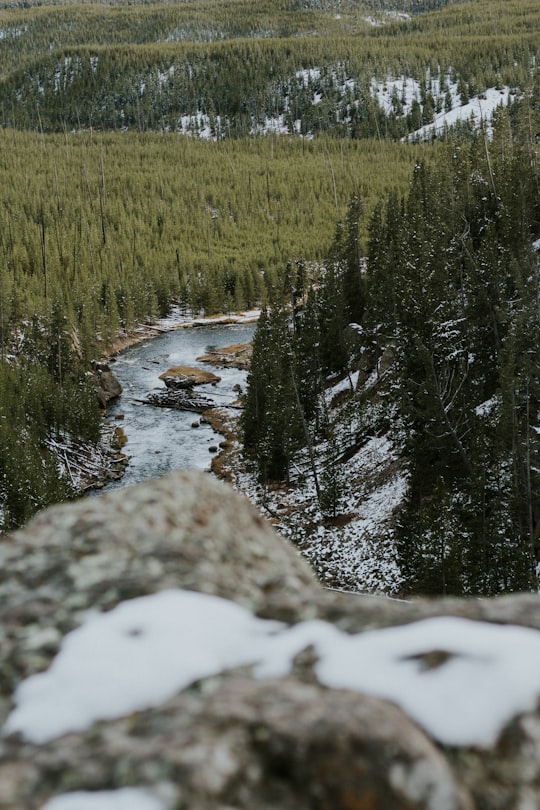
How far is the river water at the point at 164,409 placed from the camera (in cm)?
4697

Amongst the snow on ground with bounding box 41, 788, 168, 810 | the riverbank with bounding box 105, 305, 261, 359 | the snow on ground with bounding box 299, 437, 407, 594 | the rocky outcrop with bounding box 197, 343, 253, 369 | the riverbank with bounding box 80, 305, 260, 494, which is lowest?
the riverbank with bounding box 105, 305, 261, 359

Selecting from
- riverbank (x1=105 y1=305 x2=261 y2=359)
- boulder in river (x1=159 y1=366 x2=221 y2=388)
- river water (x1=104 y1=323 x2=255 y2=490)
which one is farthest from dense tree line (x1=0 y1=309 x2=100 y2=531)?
riverbank (x1=105 y1=305 x2=261 y2=359)

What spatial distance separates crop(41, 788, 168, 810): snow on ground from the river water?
135 feet

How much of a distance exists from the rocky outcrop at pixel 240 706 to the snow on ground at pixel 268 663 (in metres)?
0.02

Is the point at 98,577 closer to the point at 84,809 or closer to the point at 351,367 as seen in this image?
the point at 84,809

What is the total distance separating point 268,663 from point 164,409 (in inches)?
2209

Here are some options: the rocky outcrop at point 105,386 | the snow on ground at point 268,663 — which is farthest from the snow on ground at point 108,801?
the rocky outcrop at point 105,386

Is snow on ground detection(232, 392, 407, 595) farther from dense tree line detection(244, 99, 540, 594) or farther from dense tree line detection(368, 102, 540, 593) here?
dense tree line detection(368, 102, 540, 593)

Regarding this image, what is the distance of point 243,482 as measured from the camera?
44.3 m

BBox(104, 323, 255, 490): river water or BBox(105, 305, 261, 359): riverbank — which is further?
BBox(105, 305, 261, 359): riverbank

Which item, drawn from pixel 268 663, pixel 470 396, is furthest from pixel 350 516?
pixel 268 663

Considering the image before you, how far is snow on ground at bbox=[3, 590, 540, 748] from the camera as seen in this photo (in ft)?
10.4

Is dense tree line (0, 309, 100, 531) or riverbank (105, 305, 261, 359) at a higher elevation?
dense tree line (0, 309, 100, 531)

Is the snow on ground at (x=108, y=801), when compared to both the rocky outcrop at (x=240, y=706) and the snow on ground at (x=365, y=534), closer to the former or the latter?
the rocky outcrop at (x=240, y=706)
